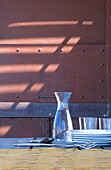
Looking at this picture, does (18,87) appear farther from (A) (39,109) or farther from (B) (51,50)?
(B) (51,50)

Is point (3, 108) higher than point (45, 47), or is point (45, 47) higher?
point (45, 47)

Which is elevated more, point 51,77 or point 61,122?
point 51,77

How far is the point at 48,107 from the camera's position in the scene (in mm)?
3246

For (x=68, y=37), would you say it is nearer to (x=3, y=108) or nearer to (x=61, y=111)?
(x=3, y=108)

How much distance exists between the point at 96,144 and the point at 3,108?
2.24 metres

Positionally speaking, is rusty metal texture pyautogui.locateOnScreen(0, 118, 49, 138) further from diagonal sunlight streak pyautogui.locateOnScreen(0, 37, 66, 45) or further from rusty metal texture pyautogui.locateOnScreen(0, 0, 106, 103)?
diagonal sunlight streak pyautogui.locateOnScreen(0, 37, 66, 45)

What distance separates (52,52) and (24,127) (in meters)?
0.81

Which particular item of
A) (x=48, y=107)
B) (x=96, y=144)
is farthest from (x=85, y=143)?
(x=48, y=107)

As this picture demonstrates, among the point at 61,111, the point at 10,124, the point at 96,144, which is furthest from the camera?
the point at 10,124

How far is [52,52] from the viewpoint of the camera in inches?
130

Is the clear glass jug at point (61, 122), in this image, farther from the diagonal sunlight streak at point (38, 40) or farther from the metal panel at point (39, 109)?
the diagonal sunlight streak at point (38, 40)

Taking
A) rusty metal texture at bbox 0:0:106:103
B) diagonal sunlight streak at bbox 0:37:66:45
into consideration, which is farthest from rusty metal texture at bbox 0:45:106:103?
diagonal sunlight streak at bbox 0:37:66:45

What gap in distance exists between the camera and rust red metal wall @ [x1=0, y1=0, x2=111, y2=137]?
326 cm

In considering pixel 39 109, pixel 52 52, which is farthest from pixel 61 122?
pixel 52 52
